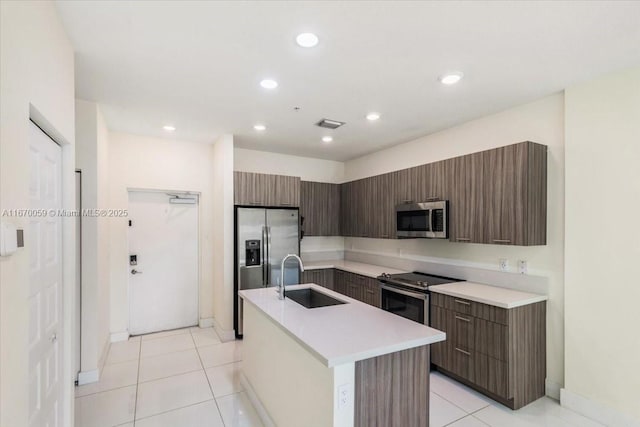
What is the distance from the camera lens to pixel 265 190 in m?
4.44

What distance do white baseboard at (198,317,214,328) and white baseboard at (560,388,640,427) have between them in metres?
4.27

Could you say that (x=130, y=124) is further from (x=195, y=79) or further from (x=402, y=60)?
(x=402, y=60)

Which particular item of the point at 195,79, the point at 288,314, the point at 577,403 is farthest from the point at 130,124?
the point at 577,403

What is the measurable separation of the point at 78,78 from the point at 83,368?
2723mm

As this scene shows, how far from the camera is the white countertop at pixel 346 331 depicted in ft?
5.32

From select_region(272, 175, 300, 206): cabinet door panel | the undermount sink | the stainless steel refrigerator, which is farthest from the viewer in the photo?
select_region(272, 175, 300, 206): cabinet door panel

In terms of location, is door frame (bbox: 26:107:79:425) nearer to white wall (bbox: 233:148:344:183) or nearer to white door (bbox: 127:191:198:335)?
white door (bbox: 127:191:198:335)

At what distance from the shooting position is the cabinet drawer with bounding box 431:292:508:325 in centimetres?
264

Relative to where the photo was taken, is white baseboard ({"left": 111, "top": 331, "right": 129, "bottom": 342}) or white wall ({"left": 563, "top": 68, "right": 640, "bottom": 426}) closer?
white wall ({"left": 563, "top": 68, "right": 640, "bottom": 426})

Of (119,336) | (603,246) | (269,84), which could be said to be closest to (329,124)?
(269,84)

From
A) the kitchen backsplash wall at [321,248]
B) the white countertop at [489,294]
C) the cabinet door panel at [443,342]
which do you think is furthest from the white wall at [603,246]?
the kitchen backsplash wall at [321,248]

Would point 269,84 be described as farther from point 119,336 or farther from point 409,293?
point 119,336

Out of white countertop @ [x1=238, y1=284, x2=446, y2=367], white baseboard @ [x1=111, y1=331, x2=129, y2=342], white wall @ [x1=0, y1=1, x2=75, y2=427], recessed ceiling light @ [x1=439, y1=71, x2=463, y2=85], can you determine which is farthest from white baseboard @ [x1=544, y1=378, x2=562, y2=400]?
white baseboard @ [x1=111, y1=331, x2=129, y2=342]

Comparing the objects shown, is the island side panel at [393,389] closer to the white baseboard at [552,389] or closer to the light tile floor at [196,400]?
the light tile floor at [196,400]
